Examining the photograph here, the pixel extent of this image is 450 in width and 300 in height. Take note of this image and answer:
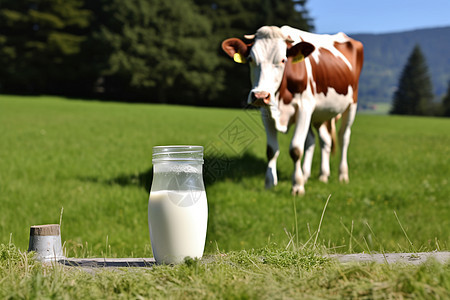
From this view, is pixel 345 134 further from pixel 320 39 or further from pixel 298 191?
pixel 298 191

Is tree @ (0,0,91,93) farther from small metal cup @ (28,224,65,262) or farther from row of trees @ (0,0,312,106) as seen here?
small metal cup @ (28,224,65,262)

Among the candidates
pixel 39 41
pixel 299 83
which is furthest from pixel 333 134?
pixel 39 41

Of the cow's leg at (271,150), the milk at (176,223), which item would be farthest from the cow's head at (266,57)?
the milk at (176,223)

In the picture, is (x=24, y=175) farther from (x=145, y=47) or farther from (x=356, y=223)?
(x=145, y=47)

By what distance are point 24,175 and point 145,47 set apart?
37.5 m

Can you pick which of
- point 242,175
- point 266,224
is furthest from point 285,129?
point 242,175

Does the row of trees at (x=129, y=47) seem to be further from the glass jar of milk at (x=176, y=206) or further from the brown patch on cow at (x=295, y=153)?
the glass jar of milk at (x=176, y=206)

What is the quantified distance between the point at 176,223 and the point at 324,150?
18.7 feet

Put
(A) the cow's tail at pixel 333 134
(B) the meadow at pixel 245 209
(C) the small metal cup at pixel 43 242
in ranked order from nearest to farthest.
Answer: (B) the meadow at pixel 245 209 < (C) the small metal cup at pixel 43 242 < (A) the cow's tail at pixel 333 134

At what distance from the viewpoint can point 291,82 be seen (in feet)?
21.0

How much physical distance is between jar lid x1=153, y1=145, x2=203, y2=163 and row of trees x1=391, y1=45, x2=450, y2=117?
7939cm

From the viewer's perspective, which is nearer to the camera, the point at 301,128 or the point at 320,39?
the point at 301,128

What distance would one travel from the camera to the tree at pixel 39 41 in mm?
47438

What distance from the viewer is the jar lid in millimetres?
3246
